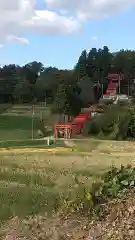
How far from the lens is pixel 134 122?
1736cm

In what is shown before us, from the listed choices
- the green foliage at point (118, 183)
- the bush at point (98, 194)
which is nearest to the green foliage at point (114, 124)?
the green foliage at point (118, 183)

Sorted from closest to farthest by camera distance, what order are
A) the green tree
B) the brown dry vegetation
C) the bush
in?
the brown dry vegetation → the bush → the green tree

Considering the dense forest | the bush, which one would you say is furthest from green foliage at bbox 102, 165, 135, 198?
the dense forest

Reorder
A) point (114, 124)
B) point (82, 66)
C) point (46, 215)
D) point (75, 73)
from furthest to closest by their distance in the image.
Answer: point (82, 66), point (75, 73), point (114, 124), point (46, 215)

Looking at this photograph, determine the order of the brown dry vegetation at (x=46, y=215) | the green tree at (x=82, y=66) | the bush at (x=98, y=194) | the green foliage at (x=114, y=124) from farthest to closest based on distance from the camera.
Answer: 1. the green tree at (x=82, y=66)
2. the green foliage at (x=114, y=124)
3. the bush at (x=98, y=194)
4. the brown dry vegetation at (x=46, y=215)

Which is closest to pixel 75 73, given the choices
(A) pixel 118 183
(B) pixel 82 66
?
(B) pixel 82 66

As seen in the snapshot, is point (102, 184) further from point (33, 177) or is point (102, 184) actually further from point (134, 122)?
point (134, 122)

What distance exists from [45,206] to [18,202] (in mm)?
269

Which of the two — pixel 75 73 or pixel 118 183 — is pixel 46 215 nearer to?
pixel 118 183

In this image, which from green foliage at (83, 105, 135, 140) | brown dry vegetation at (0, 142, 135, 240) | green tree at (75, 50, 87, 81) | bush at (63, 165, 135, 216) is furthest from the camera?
green tree at (75, 50, 87, 81)

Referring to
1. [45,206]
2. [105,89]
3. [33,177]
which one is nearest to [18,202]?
[45,206]

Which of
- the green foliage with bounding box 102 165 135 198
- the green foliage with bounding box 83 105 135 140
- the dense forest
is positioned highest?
the dense forest

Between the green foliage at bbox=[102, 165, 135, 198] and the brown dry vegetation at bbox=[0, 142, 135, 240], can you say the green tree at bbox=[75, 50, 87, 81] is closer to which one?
the brown dry vegetation at bbox=[0, 142, 135, 240]

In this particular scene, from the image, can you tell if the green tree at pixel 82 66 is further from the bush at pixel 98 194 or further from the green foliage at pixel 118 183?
the bush at pixel 98 194
